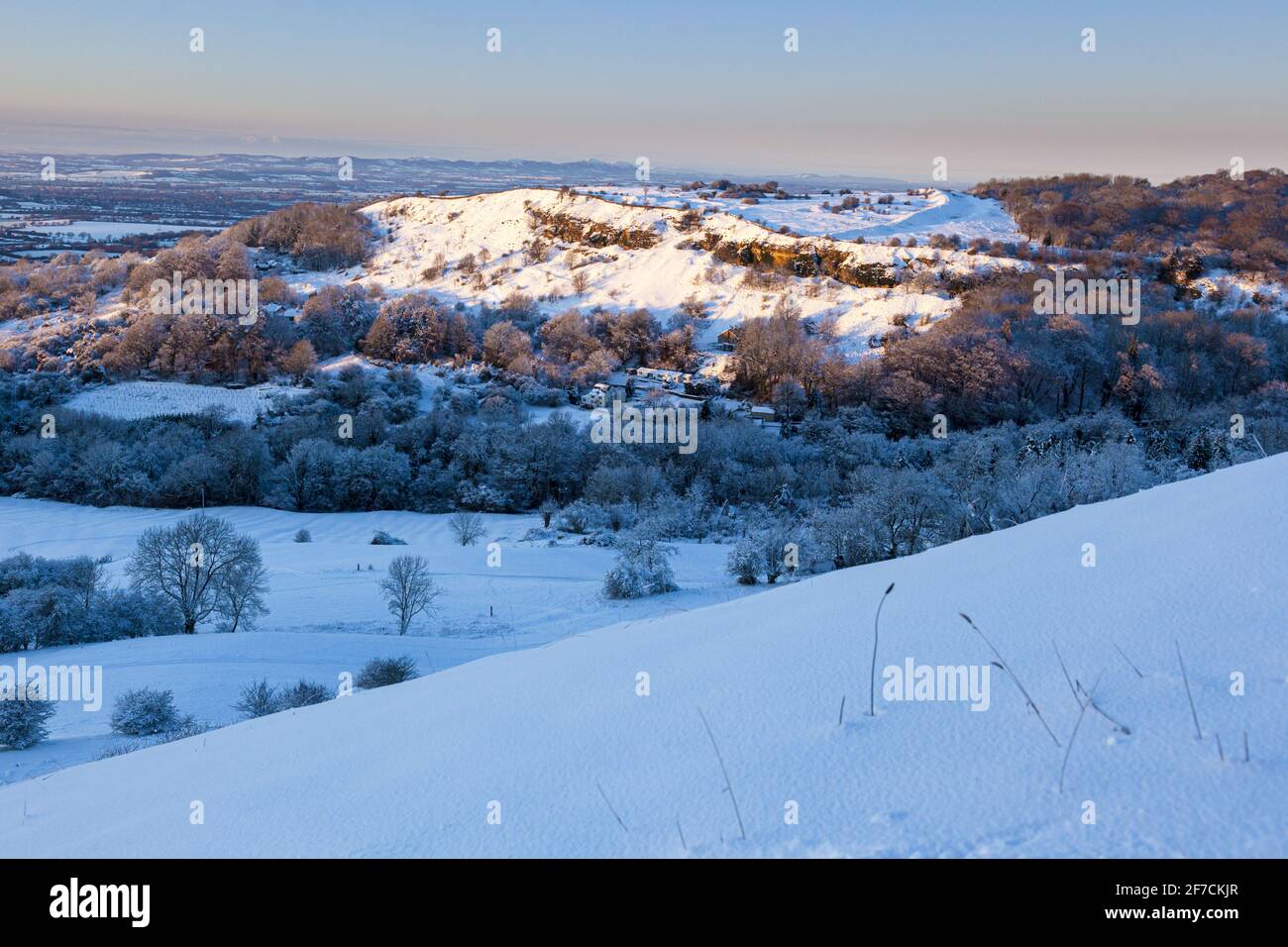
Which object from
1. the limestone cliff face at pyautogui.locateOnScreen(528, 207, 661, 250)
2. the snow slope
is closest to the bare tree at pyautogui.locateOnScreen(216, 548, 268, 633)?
the snow slope

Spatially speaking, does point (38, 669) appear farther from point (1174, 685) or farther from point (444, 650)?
point (1174, 685)

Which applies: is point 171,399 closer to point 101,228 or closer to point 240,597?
→ point 240,597

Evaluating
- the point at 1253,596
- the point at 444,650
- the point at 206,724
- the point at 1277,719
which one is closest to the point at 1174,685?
the point at 1277,719

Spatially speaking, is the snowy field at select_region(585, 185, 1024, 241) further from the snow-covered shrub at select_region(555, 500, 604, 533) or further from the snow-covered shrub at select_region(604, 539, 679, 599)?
the snow-covered shrub at select_region(604, 539, 679, 599)
